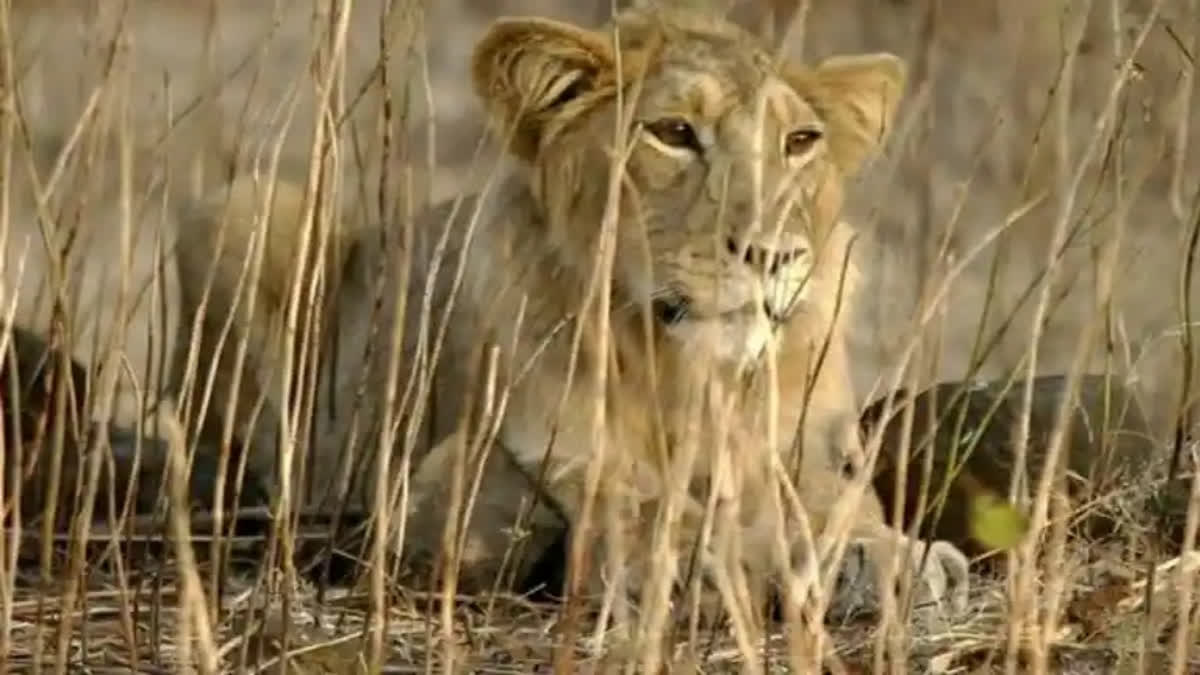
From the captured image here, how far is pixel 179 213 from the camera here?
11.4 ft

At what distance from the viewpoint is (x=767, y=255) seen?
2219 millimetres

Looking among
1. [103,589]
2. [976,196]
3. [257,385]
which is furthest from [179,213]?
[976,196]

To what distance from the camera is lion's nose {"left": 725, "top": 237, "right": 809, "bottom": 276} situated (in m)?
2.19

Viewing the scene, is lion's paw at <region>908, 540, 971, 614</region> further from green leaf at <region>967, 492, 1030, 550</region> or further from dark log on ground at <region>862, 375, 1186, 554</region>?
green leaf at <region>967, 492, 1030, 550</region>

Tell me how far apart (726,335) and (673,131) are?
244 mm

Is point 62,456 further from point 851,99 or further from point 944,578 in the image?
point 851,99

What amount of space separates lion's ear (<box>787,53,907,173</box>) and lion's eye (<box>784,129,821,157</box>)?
9 cm

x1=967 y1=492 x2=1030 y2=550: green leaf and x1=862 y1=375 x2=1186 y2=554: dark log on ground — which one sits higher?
x1=967 y1=492 x2=1030 y2=550: green leaf

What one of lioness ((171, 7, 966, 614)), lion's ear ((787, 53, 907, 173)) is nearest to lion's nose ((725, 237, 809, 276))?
lioness ((171, 7, 966, 614))

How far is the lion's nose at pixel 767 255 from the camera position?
2.19 metres

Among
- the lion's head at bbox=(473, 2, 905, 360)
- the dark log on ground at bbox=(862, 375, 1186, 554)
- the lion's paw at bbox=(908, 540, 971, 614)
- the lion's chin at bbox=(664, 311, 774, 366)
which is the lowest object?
the lion's paw at bbox=(908, 540, 971, 614)

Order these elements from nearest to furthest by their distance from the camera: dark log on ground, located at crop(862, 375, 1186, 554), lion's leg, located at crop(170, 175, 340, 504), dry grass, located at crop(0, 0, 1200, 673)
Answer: dry grass, located at crop(0, 0, 1200, 673) < dark log on ground, located at crop(862, 375, 1186, 554) < lion's leg, located at crop(170, 175, 340, 504)

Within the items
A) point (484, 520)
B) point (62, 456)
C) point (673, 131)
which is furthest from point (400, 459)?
point (673, 131)

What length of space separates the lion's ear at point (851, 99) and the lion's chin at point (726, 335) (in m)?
0.34
